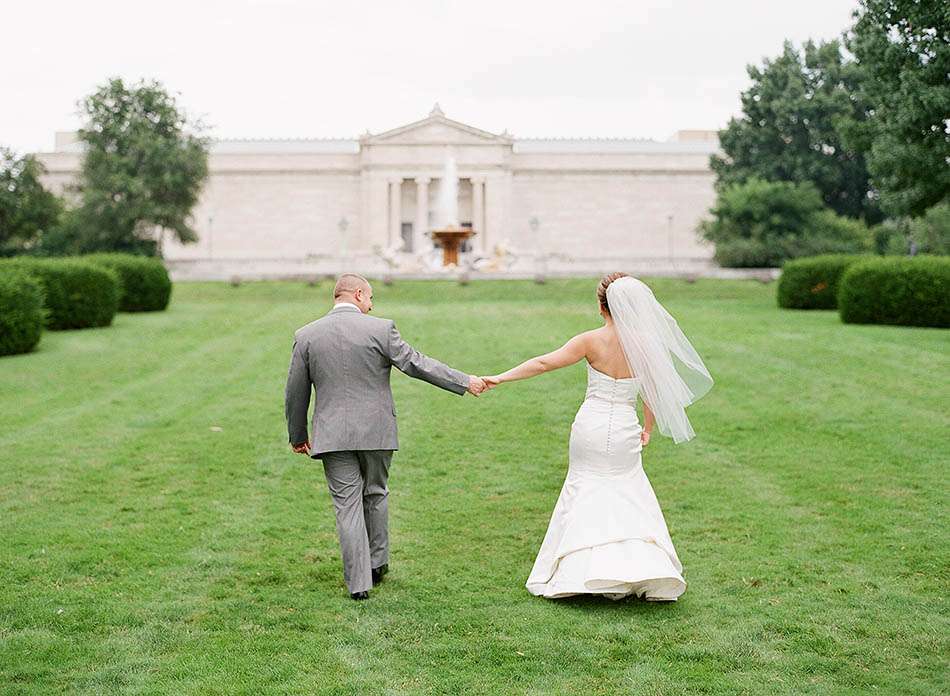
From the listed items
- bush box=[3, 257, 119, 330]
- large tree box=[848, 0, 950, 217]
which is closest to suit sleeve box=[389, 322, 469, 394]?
large tree box=[848, 0, 950, 217]

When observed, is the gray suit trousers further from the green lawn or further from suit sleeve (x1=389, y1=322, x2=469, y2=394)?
suit sleeve (x1=389, y1=322, x2=469, y2=394)

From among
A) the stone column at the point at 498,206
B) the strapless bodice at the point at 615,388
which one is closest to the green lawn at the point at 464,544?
the strapless bodice at the point at 615,388

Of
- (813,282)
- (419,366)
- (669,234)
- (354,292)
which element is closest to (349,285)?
(354,292)

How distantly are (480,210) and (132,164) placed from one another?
3008 centimetres

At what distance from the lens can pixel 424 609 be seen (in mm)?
6383

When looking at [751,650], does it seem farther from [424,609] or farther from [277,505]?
[277,505]

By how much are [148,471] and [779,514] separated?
5.76 metres

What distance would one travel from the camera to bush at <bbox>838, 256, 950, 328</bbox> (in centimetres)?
2261

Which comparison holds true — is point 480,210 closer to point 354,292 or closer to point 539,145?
point 539,145

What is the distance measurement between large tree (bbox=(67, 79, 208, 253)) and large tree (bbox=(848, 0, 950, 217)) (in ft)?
108

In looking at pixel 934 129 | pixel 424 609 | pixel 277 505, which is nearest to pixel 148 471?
pixel 277 505

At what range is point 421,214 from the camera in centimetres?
7681

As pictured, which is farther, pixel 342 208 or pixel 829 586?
pixel 342 208

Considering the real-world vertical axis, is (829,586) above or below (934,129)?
below
